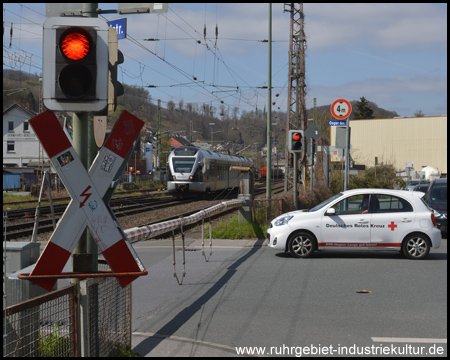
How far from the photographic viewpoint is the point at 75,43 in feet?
14.9

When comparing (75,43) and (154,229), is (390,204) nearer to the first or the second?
(154,229)

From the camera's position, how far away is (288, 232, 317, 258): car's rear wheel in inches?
496

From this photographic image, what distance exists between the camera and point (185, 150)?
119 ft

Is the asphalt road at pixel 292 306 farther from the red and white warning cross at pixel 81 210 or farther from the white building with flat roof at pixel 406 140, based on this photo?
the white building with flat roof at pixel 406 140

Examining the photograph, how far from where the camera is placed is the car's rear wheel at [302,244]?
1259cm

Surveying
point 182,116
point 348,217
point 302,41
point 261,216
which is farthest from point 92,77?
point 182,116

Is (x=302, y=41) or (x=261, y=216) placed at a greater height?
(x=302, y=41)

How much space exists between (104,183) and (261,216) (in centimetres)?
1347

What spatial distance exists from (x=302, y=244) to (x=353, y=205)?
56.0 inches

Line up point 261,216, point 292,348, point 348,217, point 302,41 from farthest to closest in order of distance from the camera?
point 302,41 → point 261,216 → point 348,217 → point 292,348

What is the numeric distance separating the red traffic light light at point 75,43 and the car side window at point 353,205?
9.13 metres

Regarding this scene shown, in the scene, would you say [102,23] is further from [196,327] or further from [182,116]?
[182,116]

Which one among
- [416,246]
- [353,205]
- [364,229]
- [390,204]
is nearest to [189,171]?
[353,205]

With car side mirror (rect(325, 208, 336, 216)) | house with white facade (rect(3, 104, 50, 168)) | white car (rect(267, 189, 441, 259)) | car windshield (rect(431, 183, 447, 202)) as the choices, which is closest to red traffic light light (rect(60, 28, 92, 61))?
white car (rect(267, 189, 441, 259))
